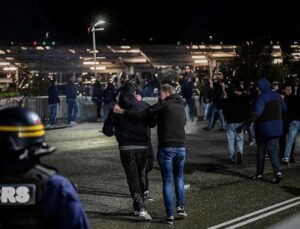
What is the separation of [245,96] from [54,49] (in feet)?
76.0

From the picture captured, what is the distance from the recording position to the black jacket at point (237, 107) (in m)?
12.7

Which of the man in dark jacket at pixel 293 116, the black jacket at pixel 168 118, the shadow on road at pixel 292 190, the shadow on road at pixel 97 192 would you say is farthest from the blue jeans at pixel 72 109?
the black jacket at pixel 168 118

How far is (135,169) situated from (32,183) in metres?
5.13

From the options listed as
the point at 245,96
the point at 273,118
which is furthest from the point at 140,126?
the point at 245,96

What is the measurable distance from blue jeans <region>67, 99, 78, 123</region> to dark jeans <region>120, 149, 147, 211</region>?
47.0 feet

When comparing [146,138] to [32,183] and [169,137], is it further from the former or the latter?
[32,183]

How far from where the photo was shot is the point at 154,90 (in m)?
25.4

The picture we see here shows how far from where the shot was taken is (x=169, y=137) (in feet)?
25.7

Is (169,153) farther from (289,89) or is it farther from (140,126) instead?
(289,89)

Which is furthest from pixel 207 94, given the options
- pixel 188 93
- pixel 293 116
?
pixel 293 116

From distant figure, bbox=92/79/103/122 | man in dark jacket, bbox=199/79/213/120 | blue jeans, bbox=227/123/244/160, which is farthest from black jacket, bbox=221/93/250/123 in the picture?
distant figure, bbox=92/79/103/122

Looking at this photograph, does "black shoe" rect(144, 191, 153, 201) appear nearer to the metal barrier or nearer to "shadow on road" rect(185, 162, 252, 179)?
"shadow on road" rect(185, 162, 252, 179)

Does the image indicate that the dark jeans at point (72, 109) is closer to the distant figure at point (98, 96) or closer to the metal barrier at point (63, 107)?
the metal barrier at point (63, 107)

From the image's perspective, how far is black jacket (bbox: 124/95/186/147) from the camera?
25.7 feet
